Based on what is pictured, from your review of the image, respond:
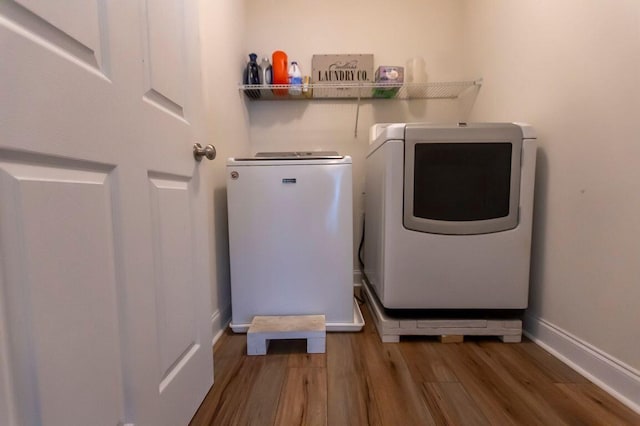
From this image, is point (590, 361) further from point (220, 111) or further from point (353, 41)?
point (353, 41)

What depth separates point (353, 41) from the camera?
201 cm

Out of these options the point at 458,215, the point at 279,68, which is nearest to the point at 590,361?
the point at 458,215

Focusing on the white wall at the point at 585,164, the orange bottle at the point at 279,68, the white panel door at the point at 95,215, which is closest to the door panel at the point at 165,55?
the white panel door at the point at 95,215

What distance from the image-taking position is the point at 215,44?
1391 millimetres

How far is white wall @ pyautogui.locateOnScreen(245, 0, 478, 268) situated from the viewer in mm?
1997

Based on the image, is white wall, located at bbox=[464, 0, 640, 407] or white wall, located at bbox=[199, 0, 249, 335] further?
white wall, located at bbox=[199, 0, 249, 335]

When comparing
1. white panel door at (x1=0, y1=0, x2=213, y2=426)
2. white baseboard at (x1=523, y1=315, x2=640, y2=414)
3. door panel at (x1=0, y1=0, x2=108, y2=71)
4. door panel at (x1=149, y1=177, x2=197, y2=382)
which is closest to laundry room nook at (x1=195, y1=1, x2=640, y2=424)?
white baseboard at (x1=523, y1=315, x2=640, y2=414)

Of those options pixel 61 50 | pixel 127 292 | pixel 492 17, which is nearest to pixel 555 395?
pixel 127 292

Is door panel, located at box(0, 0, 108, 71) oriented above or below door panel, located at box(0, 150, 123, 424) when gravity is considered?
above

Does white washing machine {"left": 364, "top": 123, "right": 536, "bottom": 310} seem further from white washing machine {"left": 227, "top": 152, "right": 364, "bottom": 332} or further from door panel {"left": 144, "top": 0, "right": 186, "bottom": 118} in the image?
door panel {"left": 144, "top": 0, "right": 186, "bottom": 118}

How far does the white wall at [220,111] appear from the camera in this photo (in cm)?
132

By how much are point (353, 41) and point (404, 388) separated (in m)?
2.05

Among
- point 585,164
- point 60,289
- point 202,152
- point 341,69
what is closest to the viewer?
point 60,289

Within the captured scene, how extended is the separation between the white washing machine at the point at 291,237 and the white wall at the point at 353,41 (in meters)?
0.82
